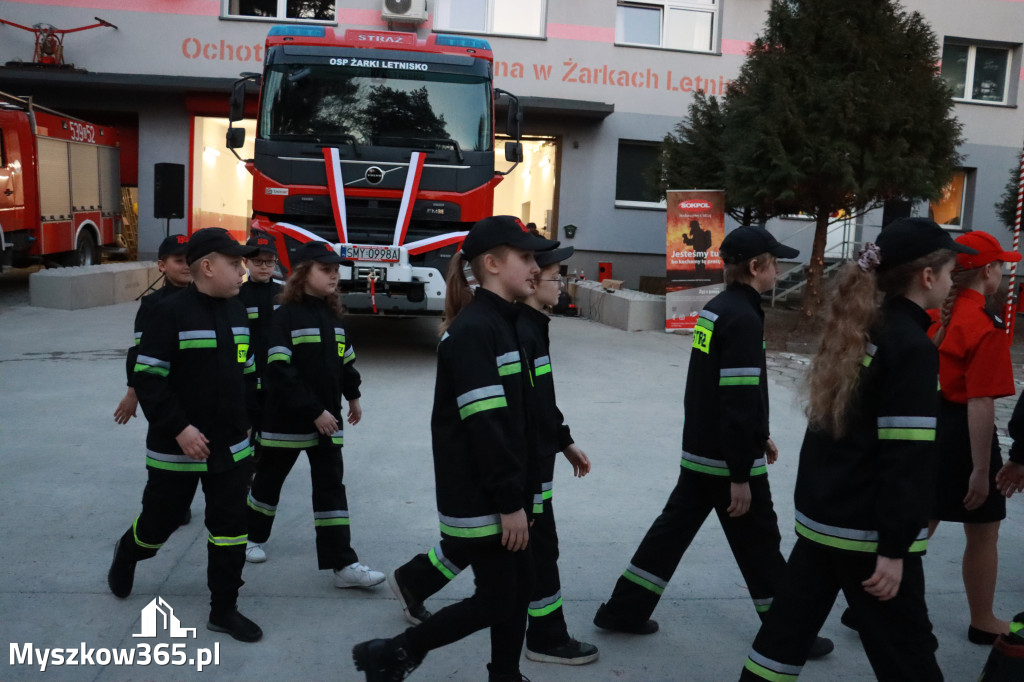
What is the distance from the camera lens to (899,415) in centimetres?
258

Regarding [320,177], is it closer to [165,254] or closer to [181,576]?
[165,254]

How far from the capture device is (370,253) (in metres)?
9.52

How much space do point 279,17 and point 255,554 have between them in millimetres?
17587

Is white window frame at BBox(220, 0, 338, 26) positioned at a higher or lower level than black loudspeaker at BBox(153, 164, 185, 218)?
higher

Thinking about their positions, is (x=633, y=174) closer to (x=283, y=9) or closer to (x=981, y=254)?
(x=283, y=9)

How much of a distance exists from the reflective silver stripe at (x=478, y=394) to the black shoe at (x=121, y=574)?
1.92m

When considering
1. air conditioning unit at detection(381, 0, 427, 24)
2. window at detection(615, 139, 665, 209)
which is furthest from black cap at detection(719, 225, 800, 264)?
window at detection(615, 139, 665, 209)

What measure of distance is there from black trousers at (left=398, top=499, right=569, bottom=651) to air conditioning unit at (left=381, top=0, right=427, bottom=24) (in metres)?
17.5

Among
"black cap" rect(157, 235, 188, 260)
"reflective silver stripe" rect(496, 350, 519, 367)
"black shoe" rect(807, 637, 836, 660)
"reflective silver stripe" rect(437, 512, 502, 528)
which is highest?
"black cap" rect(157, 235, 188, 260)

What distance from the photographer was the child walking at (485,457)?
2791 mm

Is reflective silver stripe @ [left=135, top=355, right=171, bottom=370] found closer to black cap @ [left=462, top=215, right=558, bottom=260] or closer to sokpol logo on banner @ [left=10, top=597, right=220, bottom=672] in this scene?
sokpol logo on banner @ [left=10, top=597, right=220, bottom=672]

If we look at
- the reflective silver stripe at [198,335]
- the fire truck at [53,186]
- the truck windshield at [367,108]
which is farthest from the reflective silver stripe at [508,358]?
the fire truck at [53,186]

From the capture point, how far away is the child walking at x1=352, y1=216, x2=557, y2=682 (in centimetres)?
279

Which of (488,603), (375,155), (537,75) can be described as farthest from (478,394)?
(537,75)
